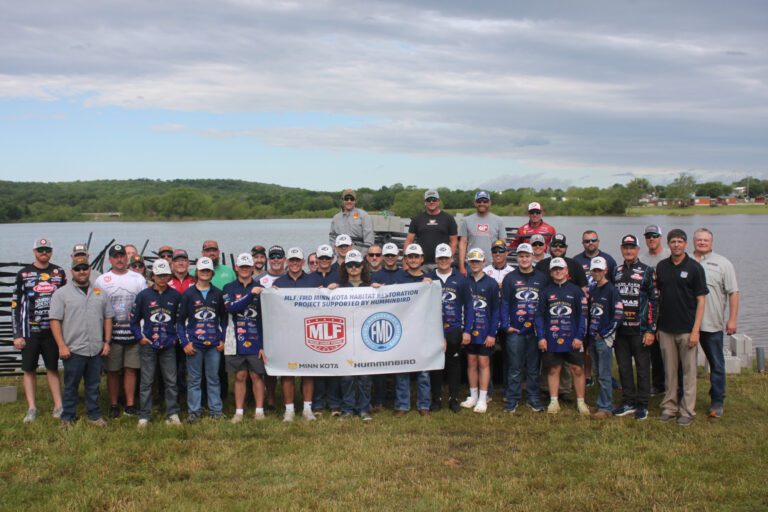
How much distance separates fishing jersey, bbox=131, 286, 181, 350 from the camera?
8844 millimetres

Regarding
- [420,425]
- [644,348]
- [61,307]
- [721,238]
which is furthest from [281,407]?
[721,238]

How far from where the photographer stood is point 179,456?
755 cm

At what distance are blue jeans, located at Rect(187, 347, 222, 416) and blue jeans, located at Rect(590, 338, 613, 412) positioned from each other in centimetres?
478

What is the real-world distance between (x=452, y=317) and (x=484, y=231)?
205 centimetres

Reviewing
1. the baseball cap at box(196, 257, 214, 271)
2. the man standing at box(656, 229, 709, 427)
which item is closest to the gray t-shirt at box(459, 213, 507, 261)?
the man standing at box(656, 229, 709, 427)

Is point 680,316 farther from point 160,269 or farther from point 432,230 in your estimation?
point 160,269

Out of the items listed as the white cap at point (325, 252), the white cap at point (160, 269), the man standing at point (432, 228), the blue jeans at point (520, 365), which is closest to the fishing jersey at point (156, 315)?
the white cap at point (160, 269)

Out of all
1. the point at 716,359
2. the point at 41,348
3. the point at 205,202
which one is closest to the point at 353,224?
the point at 41,348

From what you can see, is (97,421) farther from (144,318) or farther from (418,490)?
(418,490)

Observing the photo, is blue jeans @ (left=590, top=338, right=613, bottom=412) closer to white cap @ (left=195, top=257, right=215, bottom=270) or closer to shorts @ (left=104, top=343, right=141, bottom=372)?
white cap @ (left=195, top=257, right=215, bottom=270)

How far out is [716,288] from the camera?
878cm

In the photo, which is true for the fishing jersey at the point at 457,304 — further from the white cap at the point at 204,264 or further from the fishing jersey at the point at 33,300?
the fishing jersey at the point at 33,300

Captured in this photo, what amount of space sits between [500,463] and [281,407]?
11.8 ft

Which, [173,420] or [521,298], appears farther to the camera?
[521,298]
